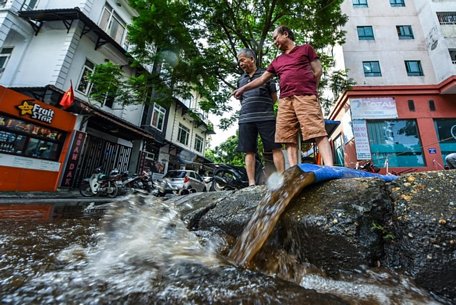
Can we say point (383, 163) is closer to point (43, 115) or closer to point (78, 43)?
point (43, 115)

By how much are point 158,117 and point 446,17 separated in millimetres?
17632

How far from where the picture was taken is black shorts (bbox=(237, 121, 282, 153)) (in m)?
2.97

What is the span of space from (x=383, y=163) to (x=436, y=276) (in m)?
12.0

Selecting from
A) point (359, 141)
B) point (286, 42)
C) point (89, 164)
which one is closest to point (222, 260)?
point (286, 42)

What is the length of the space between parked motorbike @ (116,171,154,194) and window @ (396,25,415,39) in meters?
15.7

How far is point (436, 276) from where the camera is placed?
42.8 inches

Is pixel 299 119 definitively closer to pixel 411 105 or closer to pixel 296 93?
pixel 296 93

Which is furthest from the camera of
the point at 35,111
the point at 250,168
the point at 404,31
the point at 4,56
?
the point at 404,31

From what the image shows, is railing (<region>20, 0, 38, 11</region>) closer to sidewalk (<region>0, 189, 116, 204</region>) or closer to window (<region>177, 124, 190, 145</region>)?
sidewalk (<region>0, 189, 116, 204</region>)

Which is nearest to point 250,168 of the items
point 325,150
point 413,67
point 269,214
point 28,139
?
point 325,150

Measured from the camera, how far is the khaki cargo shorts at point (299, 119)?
229 cm

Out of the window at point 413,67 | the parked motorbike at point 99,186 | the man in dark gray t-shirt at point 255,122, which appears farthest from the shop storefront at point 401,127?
the parked motorbike at point 99,186

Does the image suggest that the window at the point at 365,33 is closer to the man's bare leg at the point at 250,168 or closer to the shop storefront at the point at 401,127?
the shop storefront at the point at 401,127

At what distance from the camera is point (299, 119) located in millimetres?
2387
